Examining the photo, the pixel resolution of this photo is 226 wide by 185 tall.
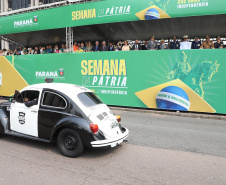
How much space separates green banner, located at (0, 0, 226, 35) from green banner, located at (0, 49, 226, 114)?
6.33 feet

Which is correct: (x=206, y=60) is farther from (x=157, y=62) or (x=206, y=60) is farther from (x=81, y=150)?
(x=81, y=150)

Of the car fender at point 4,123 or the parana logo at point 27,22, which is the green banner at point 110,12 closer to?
the parana logo at point 27,22

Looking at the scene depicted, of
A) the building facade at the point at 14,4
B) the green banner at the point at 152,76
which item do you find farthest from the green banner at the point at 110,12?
the building facade at the point at 14,4

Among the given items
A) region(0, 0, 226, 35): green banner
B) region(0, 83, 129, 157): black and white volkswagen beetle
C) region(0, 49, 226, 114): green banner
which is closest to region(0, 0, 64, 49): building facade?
region(0, 0, 226, 35): green banner

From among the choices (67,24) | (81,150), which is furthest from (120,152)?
(67,24)

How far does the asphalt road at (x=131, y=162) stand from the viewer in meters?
3.83

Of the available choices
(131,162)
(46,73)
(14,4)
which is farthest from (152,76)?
(14,4)

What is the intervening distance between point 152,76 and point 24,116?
22.5 ft

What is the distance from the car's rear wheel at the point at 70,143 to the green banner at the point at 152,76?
6511mm

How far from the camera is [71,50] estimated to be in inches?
503

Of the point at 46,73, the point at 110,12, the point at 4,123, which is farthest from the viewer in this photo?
the point at 46,73

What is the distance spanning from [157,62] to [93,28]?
22.1 feet

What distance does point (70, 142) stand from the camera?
4770 millimetres

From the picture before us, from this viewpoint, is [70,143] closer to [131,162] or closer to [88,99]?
[88,99]
